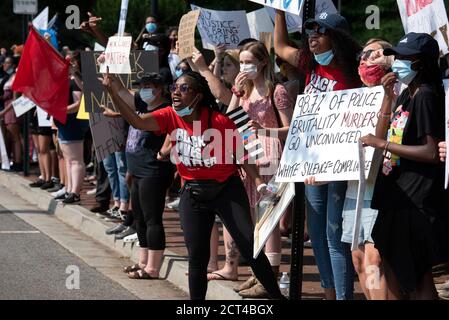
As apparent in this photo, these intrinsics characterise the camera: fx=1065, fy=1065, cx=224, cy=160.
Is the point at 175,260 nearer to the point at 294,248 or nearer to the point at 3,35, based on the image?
the point at 294,248

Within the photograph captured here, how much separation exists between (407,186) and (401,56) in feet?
2.46

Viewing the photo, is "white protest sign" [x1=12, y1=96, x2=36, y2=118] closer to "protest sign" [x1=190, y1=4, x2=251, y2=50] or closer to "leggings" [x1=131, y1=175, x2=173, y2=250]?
"protest sign" [x1=190, y1=4, x2=251, y2=50]

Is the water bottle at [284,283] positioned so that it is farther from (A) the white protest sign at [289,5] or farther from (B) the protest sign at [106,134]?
(B) the protest sign at [106,134]

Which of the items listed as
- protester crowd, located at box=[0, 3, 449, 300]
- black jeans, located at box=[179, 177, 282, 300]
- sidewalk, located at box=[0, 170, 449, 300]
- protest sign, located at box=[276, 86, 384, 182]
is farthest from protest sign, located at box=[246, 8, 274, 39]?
protest sign, located at box=[276, 86, 384, 182]

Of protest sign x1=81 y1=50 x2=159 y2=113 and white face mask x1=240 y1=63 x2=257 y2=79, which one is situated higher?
→ white face mask x1=240 y1=63 x2=257 y2=79

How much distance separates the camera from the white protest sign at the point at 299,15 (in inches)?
337

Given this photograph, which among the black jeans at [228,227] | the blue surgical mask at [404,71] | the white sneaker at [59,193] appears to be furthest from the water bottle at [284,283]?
the white sneaker at [59,193]

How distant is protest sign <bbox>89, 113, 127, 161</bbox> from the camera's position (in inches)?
408

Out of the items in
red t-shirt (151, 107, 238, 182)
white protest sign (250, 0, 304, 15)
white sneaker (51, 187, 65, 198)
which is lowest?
white sneaker (51, 187, 65, 198)

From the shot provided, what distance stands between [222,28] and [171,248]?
2.17 m

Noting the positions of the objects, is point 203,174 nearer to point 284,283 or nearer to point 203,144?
point 203,144

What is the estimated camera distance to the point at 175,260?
31.0 ft

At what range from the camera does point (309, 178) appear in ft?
21.8
